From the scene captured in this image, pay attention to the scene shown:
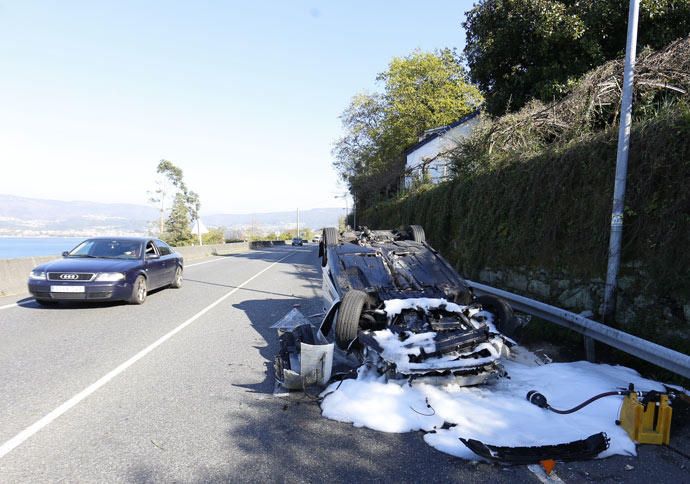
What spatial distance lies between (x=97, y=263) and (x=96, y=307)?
92cm

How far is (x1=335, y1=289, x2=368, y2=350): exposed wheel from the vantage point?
4898 mm

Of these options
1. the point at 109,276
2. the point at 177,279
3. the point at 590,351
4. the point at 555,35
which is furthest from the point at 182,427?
the point at 555,35

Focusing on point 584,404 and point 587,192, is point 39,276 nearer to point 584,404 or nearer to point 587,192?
point 584,404

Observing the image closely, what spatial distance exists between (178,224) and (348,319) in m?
59.7

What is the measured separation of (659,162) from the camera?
5.18m

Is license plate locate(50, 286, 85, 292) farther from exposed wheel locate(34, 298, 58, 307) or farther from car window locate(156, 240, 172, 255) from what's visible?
car window locate(156, 240, 172, 255)

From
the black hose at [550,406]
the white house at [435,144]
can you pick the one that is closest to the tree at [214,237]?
the white house at [435,144]

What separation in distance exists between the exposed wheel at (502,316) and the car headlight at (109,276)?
6.96 metres

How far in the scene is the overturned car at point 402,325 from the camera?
169 inches

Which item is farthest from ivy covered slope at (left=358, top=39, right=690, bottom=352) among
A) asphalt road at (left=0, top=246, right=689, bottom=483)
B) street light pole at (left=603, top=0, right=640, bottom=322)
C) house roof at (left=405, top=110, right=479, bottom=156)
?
house roof at (left=405, top=110, right=479, bottom=156)

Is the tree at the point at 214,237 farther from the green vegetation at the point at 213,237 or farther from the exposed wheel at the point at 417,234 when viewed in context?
the exposed wheel at the point at 417,234

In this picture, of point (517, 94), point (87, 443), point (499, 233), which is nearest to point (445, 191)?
point (499, 233)

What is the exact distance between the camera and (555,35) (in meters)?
12.6

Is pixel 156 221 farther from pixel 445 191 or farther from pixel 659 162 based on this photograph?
pixel 659 162
